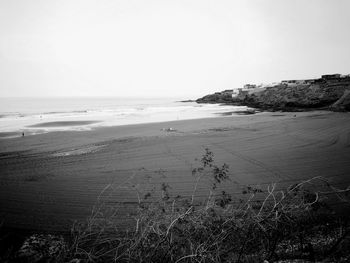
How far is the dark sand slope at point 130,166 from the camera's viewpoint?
19.8 ft

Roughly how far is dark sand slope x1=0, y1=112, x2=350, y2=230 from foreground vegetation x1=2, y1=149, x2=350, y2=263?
622 millimetres

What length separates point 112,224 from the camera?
16.5ft

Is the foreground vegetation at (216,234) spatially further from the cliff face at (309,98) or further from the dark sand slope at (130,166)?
the cliff face at (309,98)

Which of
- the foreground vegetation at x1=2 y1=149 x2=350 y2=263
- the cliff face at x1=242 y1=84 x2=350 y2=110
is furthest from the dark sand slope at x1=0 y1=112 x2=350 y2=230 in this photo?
the cliff face at x1=242 y1=84 x2=350 y2=110

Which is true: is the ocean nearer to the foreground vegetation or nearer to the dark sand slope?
the dark sand slope

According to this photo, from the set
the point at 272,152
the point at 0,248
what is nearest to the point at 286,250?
the point at 0,248

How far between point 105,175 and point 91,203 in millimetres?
2088

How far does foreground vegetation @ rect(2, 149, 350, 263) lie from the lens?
10.6 ft

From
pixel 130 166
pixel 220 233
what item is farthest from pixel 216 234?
pixel 130 166

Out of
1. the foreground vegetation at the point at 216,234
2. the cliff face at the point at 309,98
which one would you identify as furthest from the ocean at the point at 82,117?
the foreground vegetation at the point at 216,234

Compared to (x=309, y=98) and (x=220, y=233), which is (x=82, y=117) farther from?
(x=309, y=98)

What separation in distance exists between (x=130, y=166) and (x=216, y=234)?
567 cm

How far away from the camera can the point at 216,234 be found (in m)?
4.15

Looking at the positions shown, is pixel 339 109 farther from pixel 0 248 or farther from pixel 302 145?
pixel 0 248
